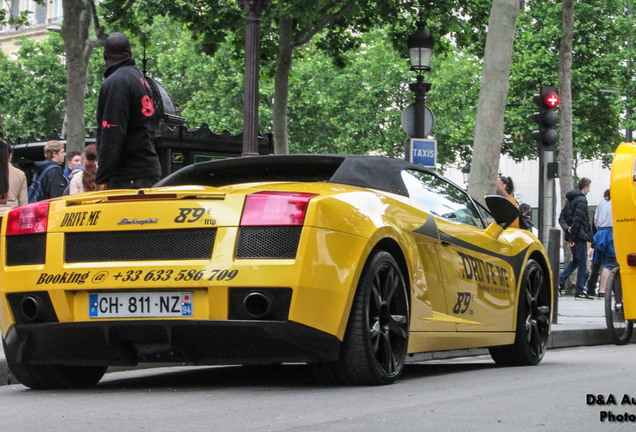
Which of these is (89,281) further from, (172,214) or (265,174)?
(265,174)

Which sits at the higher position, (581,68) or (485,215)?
(581,68)

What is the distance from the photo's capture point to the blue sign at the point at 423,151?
1859 centimetres

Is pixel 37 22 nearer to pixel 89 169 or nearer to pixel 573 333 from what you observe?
pixel 89 169

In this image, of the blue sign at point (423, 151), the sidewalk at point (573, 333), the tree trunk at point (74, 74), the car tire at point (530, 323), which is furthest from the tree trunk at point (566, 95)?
the car tire at point (530, 323)

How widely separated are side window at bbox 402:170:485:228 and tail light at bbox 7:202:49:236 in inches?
83.7

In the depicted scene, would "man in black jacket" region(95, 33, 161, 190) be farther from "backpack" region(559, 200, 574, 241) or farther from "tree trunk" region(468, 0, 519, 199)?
"backpack" region(559, 200, 574, 241)

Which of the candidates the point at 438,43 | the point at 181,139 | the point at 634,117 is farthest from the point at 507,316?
the point at 634,117

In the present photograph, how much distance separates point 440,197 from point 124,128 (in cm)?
210

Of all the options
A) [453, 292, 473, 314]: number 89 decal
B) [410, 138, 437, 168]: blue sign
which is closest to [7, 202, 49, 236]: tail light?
[453, 292, 473, 314]: number 89 decal

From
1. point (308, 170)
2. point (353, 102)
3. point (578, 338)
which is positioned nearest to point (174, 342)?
point (308, 170)

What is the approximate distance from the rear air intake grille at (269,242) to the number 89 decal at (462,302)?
181 centimetres

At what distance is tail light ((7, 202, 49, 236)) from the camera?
686 cm

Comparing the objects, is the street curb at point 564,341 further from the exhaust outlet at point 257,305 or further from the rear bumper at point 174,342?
the exhaust outlet at point 257,305

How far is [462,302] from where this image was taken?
7.94m
